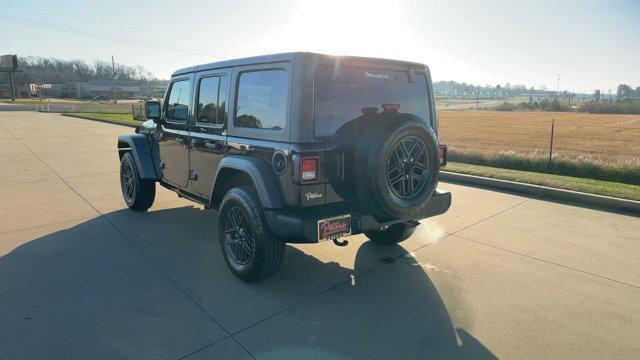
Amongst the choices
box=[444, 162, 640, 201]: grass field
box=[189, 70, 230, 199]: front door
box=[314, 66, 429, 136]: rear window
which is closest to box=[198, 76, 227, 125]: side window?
box=[189, 70, 230, 199]: front door

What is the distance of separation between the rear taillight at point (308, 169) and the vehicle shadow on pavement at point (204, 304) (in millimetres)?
1066

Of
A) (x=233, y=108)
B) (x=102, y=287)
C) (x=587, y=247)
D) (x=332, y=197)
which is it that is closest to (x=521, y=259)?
(x=587, y=247)

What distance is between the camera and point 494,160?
411 inches

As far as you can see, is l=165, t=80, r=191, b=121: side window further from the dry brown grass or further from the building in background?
the building in background

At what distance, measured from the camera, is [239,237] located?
3809mm

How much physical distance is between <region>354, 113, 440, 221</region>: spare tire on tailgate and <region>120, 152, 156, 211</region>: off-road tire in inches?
147

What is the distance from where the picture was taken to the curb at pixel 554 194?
620cm

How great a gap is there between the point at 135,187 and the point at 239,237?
2.79 meters

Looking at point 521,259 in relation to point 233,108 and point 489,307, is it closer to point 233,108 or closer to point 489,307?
point 489,307

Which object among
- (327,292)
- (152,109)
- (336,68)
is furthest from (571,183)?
(152,109)

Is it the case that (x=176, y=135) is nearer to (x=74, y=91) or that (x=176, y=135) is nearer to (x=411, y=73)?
(x=411, y=73)

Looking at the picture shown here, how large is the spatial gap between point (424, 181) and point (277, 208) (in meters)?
1.27

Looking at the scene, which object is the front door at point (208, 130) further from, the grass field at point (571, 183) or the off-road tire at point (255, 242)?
the grass field at point (571, 183)

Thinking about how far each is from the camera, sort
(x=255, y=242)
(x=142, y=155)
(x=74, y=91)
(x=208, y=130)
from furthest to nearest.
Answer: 1. (x=74, y=91)
2. (x=142, y=155)
3. (x=208, y=130)
4. (x=255, y=242)
